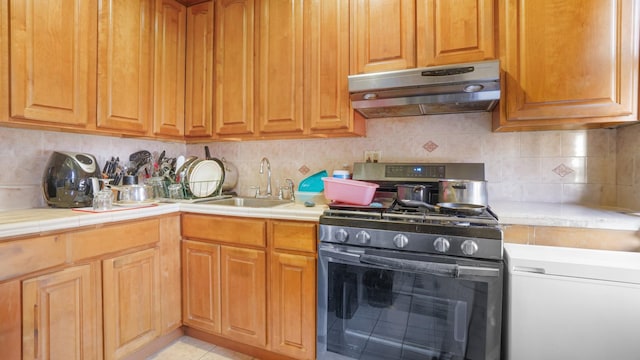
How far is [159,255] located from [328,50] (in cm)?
160

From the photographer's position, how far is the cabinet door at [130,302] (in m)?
1.51

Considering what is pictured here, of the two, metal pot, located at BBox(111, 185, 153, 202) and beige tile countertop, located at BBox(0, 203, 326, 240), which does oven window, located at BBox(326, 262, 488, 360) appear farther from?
metal pot, located at BBox(111, 185, 153, 202)

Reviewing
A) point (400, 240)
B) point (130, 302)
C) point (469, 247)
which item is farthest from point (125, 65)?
point (469, 247)

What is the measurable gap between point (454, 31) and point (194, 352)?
237cm

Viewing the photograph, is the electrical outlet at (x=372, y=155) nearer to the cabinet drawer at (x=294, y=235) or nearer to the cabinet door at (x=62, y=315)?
the cabinet drawer at (x=294, y=235)

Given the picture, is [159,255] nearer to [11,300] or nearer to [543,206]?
[11,300]

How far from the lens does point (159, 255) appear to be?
176cm

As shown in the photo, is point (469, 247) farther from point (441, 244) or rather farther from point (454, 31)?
point (454, 31)

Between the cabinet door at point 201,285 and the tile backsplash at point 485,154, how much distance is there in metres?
0.92

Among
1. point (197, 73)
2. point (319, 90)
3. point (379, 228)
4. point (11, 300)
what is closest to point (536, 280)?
point (379, 228)

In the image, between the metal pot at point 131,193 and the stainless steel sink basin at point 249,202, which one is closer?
the metal pot at point 131,193

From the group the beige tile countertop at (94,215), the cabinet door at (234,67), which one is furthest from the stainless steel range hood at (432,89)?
the cabinet door at (234,67)

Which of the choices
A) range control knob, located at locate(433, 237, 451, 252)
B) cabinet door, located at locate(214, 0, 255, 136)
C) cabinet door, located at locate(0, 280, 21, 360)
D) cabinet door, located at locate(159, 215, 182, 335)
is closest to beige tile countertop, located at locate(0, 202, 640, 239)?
cabinet door, located at locate(159, 215, 182, 335)

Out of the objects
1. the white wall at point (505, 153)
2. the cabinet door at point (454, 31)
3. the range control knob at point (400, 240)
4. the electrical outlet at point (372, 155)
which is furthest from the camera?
the electrical outlet at point (372, 155)
